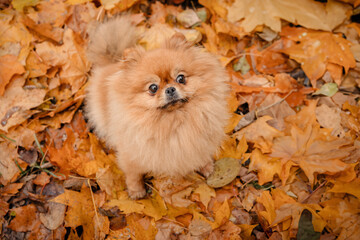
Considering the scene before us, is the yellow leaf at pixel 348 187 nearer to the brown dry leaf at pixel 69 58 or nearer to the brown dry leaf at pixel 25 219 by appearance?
the brown dry leaf at pixel 25 219

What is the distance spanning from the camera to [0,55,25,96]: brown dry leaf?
217cm

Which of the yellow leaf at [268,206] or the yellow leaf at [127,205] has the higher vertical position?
the yellow leaf at [268,206]

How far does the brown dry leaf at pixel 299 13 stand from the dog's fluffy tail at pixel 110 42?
4.21 feet

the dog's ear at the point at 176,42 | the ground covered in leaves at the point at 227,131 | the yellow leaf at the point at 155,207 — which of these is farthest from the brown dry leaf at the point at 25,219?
the dog's ear at the point at 176,42

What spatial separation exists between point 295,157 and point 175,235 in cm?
117

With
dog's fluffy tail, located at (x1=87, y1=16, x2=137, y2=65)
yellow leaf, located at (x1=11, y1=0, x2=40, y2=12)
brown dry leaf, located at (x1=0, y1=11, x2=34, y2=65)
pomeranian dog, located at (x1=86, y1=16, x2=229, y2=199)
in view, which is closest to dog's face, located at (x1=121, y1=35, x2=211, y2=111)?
pomeranian dog, located at (x1=86, y1=16, x2=229, y2=199)

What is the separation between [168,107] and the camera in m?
1.63

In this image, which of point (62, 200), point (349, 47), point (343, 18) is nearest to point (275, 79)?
point (349, 47)

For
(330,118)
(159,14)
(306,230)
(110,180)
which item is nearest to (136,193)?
(110,180)

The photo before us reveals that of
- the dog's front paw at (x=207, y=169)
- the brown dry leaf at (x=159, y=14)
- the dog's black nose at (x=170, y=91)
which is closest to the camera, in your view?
the dog's black nose at (x=170, y=91)

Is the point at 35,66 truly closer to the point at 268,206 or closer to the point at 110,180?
the point at 110,180

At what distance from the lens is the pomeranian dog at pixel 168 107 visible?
64.4 inches

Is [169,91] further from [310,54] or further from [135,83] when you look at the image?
[310,54]

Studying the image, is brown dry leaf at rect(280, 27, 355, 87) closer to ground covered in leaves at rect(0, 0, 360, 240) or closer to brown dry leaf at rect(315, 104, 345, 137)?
ground covered in leaves at rect(0, 0, 360, 240)
